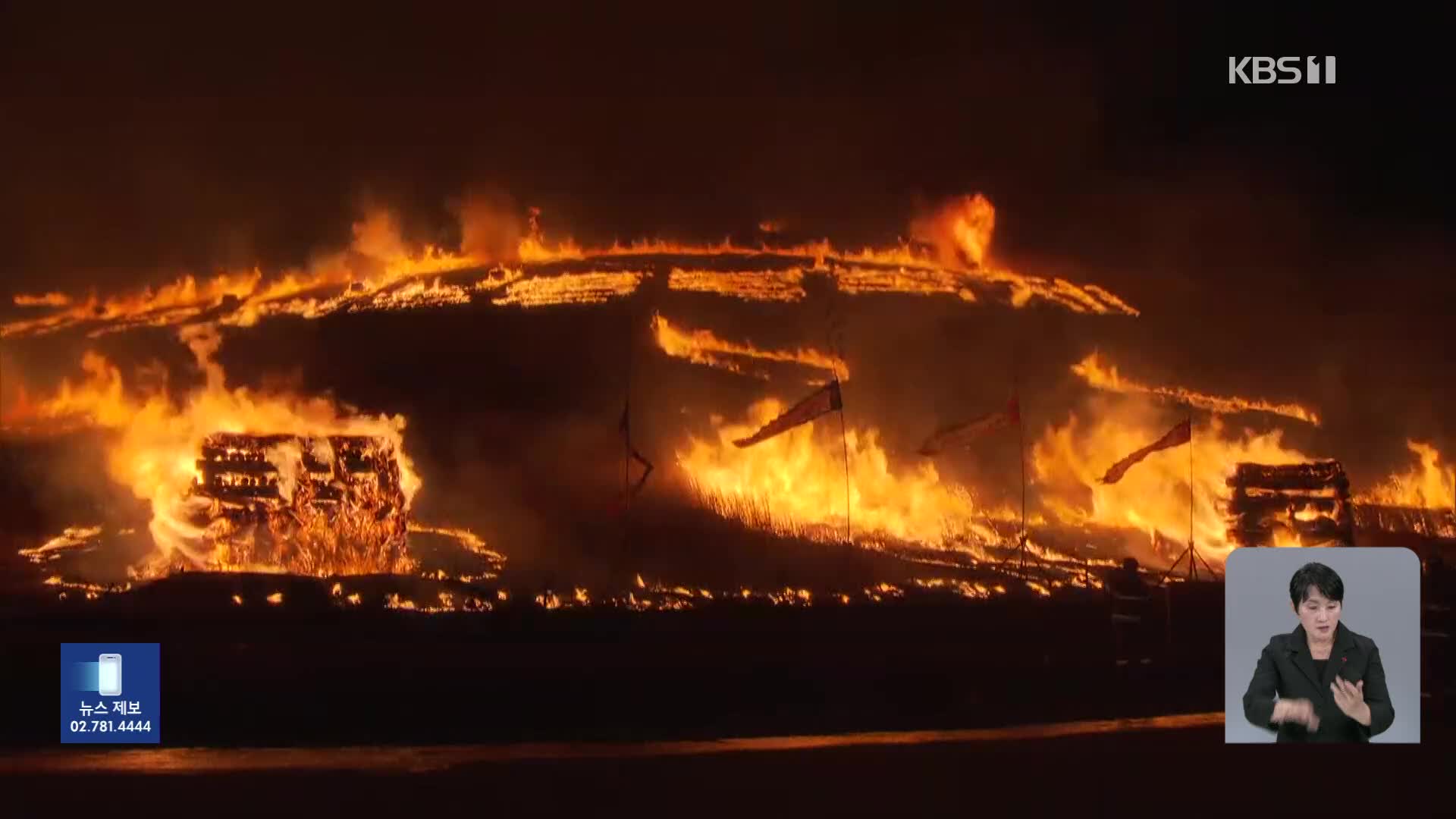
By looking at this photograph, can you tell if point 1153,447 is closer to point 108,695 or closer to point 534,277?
point 534,277

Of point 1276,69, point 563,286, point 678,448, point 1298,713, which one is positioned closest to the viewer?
point 1298,713

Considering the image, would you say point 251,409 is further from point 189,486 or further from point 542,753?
point 542,753

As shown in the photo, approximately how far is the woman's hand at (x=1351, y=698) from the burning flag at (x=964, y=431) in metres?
7.15

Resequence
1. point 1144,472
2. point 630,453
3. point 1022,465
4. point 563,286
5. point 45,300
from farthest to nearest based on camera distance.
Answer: point 1144,472
point 1022,465
point 563,286
point 630,453
point 45,300

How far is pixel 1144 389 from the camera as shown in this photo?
15797 mm

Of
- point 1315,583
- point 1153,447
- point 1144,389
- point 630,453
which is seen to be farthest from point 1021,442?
point 1315,583

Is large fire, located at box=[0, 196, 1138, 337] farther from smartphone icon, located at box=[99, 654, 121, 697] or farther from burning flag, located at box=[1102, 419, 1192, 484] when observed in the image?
smartphone icon, located at box=[99, 654, 121, 697]

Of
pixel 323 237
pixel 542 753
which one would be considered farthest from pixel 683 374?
pixel 542 753

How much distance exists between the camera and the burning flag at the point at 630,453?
Answer: 14.3 metres

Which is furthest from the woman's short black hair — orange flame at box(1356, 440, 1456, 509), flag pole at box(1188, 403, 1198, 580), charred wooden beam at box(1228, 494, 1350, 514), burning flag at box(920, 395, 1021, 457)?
orange flame at box(1356, 440, 1456, 509)

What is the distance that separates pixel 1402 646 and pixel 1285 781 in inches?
47.8

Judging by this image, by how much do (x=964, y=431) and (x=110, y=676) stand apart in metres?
9.43

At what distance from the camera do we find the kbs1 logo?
11578mm

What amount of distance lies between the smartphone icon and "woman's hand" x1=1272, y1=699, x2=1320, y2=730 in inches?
293
